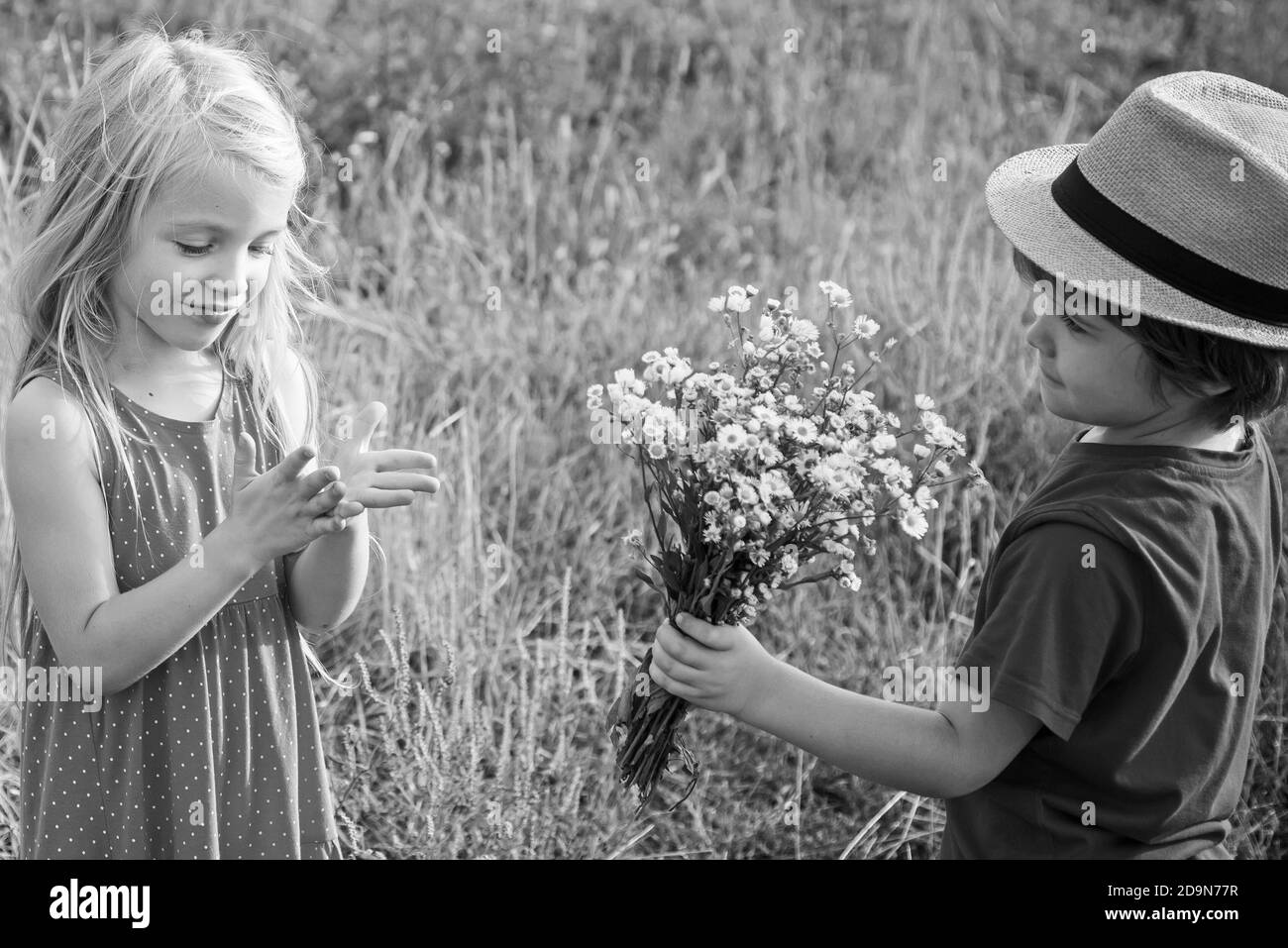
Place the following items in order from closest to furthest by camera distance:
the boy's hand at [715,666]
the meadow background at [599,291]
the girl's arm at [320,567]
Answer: the boy's hand at [715,666] < the girl's arm at [320,567] < the meadow background at [599,291]

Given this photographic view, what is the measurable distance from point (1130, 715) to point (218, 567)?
1229 millimetres

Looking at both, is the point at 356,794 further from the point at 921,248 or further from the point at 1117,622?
the point at 921,248

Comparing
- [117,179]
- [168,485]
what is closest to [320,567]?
[168,485]

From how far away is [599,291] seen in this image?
4391 millimetres

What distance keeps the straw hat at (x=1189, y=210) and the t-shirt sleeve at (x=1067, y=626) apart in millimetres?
320

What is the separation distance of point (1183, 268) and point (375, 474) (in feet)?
3.64

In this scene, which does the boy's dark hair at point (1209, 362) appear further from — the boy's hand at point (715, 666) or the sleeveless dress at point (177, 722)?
the sleeveless dress at point (177, 722)

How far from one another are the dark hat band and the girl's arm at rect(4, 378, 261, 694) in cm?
125

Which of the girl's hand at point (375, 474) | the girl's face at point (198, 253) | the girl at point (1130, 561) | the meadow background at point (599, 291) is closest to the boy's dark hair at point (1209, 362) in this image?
the girl at point (1130, 561)

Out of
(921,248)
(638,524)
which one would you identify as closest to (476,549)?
(638,524)

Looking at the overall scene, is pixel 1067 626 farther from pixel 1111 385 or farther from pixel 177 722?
pixel 177 722

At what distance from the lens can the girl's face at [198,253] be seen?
6.27ft

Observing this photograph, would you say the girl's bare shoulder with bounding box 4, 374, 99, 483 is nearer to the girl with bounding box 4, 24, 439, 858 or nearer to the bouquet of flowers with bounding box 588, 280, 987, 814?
the girl with bounding box 4, 24, 439, 858

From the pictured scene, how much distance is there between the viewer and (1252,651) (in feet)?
6.02
